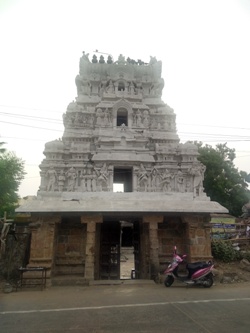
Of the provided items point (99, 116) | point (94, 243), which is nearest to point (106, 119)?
point (99, 116)

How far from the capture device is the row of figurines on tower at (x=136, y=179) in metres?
12.0

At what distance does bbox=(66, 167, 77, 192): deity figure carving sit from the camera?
12.0 meters

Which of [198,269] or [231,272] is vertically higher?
[198,269]

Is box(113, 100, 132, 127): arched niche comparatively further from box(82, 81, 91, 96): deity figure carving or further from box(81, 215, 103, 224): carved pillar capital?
box(81, 215, 103, 224): carved pillar capital

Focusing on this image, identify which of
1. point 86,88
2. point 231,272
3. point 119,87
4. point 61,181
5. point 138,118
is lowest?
point 231,272

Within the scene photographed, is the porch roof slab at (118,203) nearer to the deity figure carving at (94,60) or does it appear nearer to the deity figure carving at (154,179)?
the deity figure carving at (154,179)

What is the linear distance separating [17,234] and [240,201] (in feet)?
87.3

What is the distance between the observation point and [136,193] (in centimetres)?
1185

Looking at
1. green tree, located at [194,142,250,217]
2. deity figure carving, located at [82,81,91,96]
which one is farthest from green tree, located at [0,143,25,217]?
green tree, located at [194,142,250,217]

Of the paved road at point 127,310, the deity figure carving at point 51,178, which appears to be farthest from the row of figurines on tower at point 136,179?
the paved road at point 127,310

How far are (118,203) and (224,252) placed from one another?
629 cm

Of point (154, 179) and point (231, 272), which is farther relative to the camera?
point (154, 179)

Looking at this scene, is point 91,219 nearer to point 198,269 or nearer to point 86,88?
point 198,269

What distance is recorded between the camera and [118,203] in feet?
35.7
